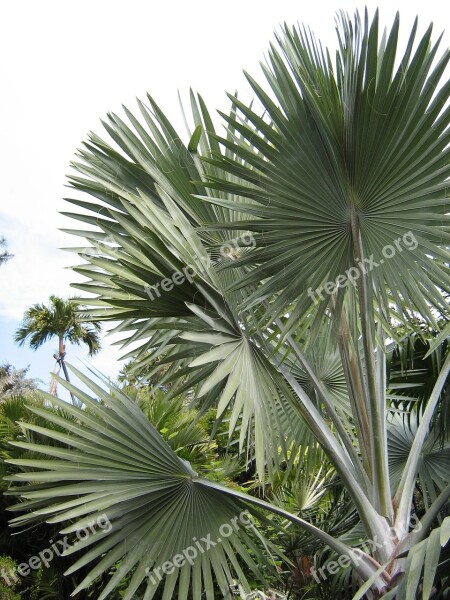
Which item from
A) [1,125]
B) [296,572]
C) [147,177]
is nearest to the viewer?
[147,177]

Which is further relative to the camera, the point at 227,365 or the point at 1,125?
the point at 1,125

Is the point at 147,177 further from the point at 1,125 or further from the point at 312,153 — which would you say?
the point at 1,125

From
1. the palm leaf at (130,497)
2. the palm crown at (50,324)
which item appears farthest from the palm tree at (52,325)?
the palm leaf at (130,497)

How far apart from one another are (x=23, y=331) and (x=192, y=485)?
17219mm

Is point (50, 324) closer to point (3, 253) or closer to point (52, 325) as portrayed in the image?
point (52, 325)

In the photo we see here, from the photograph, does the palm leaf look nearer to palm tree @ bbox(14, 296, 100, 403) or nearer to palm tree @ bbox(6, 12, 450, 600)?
palm tree @ bbox(6, 12, 450, 600)

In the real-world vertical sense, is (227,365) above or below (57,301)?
below

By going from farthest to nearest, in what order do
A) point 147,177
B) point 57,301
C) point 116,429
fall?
point 57,301 → point 147,177 → point 116,429

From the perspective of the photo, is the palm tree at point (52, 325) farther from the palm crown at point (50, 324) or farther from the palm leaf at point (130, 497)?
the palm leaf at point (130, 497)

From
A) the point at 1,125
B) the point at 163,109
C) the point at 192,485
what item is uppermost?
the point at 1,125

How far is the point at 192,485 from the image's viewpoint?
9.90ft

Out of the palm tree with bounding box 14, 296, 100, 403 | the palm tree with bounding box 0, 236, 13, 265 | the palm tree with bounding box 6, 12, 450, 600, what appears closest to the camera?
the palm tree with bounding box 6, 12, 450, 600

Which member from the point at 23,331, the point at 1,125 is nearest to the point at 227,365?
the point at 1,125

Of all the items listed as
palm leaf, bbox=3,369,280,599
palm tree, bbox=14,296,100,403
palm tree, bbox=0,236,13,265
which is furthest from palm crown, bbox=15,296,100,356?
palm leaf, bbox=3,369,280,599
